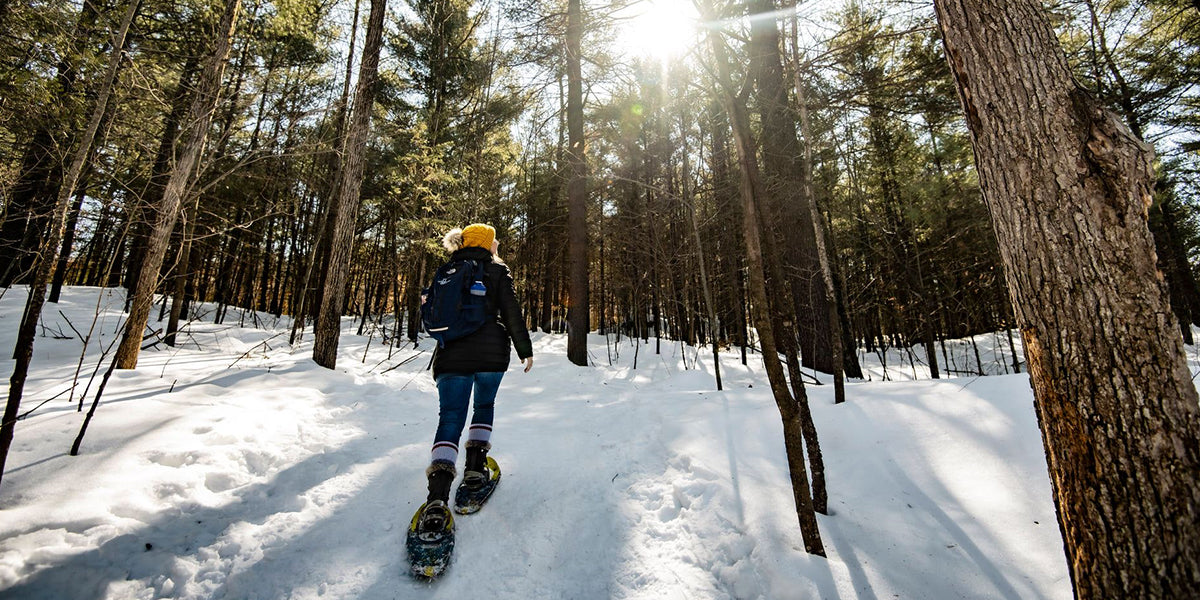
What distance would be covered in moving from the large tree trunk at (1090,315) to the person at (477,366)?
2482mm

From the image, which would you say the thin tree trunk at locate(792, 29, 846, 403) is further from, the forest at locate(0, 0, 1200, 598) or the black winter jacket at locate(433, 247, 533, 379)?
the black winter jacket at locate(433, 247, 533, 379)

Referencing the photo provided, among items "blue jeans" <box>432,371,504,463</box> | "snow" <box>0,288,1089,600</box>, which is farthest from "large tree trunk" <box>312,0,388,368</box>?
"blue jeans" <box>432,371,504,463</box>

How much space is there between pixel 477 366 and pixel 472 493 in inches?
33.8

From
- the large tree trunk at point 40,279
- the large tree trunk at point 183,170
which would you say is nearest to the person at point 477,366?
the large tree trunk at point 40,279

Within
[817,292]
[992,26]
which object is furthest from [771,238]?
[817,292]

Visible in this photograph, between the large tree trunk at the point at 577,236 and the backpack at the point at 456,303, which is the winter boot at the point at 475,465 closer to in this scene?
the backpack at the point at 456,303

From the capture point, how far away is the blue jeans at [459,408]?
9.04ft

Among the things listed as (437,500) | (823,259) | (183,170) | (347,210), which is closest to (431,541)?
(437,500)

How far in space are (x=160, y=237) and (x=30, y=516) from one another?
447cm

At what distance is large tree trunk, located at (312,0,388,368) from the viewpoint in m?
6.16

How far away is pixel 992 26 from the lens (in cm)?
168

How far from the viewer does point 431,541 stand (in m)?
2.24

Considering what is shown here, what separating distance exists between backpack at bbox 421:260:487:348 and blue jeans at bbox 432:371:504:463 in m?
0.29

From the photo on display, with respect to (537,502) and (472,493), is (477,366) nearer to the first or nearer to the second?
(472,493)
